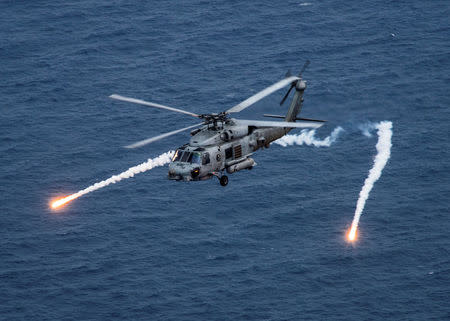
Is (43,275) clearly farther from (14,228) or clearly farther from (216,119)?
(216,119)

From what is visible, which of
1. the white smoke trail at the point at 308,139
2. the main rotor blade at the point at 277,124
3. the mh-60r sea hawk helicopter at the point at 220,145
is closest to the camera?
the main rotor blade at the point at 277,124

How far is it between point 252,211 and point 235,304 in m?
20.5

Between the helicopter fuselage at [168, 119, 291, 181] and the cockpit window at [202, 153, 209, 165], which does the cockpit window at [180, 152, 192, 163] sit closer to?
the helicopter fuselage at [168, 119, 291, 181]

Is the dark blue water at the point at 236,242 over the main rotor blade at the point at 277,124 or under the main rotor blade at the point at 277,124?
under

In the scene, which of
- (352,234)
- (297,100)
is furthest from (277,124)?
(352,234)

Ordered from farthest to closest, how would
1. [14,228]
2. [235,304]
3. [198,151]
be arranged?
[14,228], [235,304], [198,151]

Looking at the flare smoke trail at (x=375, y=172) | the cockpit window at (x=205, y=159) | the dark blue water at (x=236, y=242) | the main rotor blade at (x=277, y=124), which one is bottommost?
the dark blue water at (x=236, y=242)

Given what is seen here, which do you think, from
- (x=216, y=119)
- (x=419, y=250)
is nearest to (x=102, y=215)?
(x=419, y=250)

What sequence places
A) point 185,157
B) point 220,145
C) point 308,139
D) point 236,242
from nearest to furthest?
point 185,157
point 220,145
point 236,242
point 308,139

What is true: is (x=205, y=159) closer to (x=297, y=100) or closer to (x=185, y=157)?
(x=185, y=157)

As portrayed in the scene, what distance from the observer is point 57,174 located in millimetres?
194500

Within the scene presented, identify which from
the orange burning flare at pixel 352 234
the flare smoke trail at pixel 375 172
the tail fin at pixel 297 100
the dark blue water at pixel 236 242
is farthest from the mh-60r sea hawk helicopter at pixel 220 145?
the flare smoke trail at pixel 375 172

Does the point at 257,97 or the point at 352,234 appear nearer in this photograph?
the point at 257,97

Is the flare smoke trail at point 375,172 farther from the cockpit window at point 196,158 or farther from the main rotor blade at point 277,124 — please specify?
the cockpit window at point 196,158
